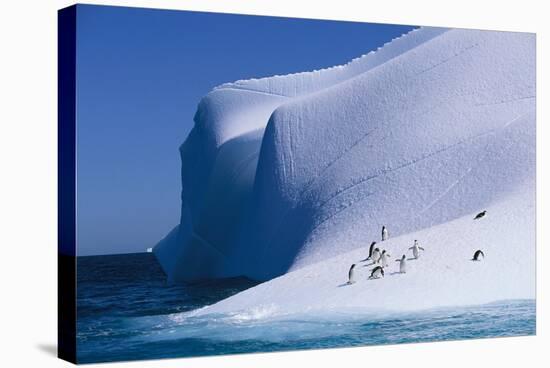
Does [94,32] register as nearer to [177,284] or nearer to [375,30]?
→ [375,30]

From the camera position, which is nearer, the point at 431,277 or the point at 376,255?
the point at 431,277

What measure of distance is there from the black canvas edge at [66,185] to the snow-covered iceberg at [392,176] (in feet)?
9.56

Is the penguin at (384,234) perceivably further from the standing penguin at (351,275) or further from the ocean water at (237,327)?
the ocean water at (237,327)

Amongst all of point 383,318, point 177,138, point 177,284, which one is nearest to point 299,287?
point 383,318

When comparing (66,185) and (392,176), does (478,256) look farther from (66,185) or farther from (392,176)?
(66,185)

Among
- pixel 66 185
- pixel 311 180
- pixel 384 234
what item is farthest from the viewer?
pixel 311 180

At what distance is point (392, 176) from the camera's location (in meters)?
19.0

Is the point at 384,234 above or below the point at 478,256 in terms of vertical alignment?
above

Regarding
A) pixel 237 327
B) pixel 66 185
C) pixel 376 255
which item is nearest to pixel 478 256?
pixel 376 255

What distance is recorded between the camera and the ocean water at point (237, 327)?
14.2m

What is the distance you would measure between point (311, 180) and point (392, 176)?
2.15 meters

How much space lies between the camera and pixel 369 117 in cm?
2034

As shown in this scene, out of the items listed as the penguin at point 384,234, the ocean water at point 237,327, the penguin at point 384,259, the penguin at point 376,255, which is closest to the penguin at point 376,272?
the penguin at point 384,259

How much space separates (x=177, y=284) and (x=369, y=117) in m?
5.11
